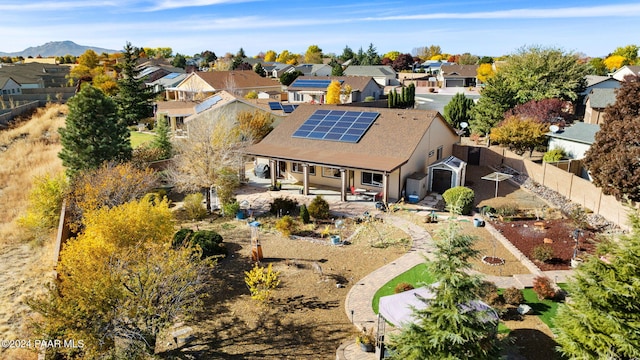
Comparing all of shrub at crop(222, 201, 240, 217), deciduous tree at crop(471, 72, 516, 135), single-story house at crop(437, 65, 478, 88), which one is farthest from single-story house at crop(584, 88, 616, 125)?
single-story house at crop(437, 65, 478, 88)

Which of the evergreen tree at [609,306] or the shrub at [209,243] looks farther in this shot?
the shrub at [209,243]

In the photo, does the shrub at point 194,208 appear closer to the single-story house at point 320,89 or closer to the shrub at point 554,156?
the shrub at point 554,156

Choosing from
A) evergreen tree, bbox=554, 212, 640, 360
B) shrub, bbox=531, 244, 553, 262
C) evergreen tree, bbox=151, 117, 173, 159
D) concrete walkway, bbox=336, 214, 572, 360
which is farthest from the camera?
evergreen tree, bbox=151, 117, 173, 159

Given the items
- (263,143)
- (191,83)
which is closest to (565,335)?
(263,143)

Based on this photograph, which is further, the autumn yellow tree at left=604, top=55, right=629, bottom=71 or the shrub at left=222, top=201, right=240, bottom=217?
the autumn yellow tree at left=604, top=55, right=629, bottom=71

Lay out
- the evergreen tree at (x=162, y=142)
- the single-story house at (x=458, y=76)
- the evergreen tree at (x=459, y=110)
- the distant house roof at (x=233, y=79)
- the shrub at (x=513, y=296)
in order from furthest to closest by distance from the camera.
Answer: the single-story house at (x=458, y=76), the distant house roof at (x=233, y=79), the evergreen tree at (x=459, y=110), the evergreen tree at (x=162, y=142), the shrub at (x=513, y=296)

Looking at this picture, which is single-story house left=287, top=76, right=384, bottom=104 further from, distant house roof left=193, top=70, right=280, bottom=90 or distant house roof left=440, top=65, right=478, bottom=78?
distant house roof left=440, top=65, right=478, bottom=78

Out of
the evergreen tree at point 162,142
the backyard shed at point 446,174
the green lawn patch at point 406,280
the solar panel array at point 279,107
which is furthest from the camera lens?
the solar panel array at point 279,107

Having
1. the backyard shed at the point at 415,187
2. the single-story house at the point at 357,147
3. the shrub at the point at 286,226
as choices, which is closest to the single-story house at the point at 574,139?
the single-story house at the point at 357,147
